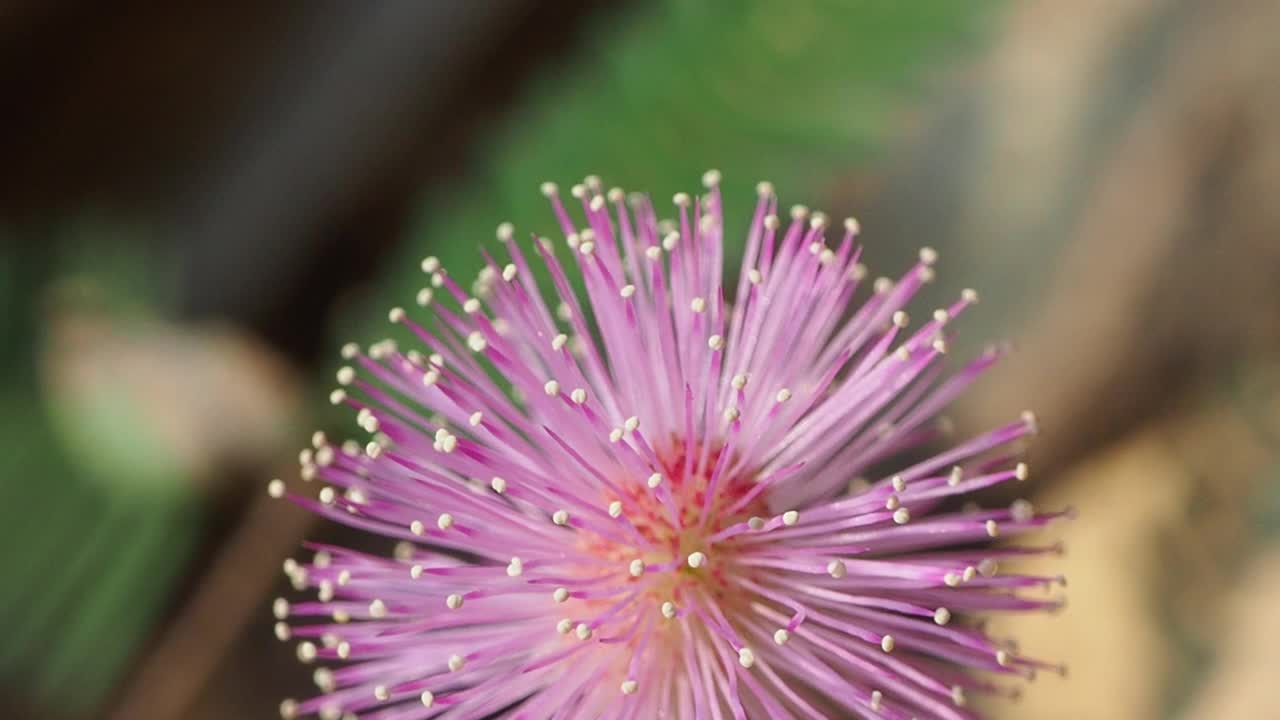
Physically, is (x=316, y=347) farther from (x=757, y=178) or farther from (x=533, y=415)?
(x=533, y=415)

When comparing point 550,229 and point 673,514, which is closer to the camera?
point 673,514

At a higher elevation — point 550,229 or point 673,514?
point 550,229

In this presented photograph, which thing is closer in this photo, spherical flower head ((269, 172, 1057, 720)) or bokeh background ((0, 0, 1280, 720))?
spherical flower head ((269, 172, 1057, 720))

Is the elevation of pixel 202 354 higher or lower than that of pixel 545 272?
lower

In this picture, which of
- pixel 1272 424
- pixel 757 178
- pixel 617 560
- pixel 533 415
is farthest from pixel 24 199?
pixel 1272 424

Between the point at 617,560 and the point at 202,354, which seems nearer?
the point at 617,560
